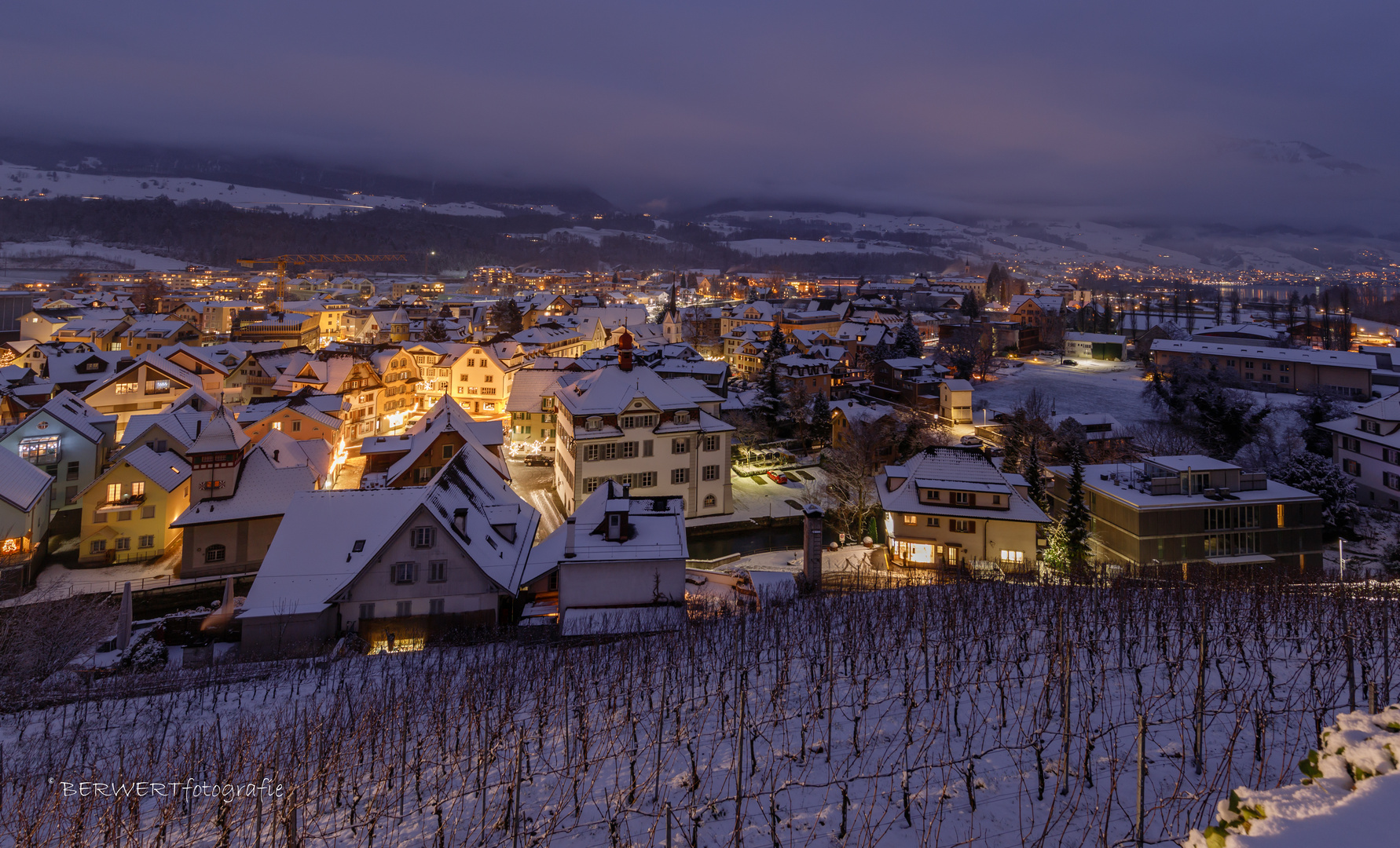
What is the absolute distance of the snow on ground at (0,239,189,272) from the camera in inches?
4001

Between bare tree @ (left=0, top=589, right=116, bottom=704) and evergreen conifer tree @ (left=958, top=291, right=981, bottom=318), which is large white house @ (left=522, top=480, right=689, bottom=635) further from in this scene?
evergreen conifer tree @ (left=958, top=291, right=981, bottom=318)

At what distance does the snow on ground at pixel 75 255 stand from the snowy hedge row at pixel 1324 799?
442ft

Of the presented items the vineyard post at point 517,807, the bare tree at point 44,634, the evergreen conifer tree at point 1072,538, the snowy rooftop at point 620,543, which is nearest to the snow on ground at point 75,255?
the bare tree at point 44,634

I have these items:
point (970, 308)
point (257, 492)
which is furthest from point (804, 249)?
point (257, 492)

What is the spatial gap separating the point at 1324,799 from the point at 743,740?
14.9 ft

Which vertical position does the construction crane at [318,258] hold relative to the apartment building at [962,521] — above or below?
→ above

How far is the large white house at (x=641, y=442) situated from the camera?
22.7 metres

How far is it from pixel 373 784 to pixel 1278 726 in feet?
30.3

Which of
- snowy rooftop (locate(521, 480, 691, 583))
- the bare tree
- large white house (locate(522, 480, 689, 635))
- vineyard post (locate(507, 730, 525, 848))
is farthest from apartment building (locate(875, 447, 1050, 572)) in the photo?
the bare tree

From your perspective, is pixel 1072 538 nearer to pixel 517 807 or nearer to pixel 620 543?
pixel 620 543

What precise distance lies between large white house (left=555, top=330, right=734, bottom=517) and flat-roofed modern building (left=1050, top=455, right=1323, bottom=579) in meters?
12.3


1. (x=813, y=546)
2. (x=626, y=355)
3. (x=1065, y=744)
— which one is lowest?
(x=813, y=546)

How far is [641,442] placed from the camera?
23.4m

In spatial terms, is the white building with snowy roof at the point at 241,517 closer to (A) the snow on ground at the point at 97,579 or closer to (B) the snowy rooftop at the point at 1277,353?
(A) the snow on ground at the point at 97,579
